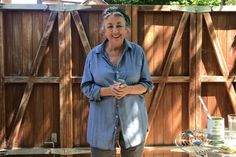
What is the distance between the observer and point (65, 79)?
144 inches

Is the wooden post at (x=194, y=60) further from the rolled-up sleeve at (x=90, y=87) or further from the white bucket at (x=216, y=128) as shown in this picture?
the rolled-up sleeve at (x=90, y=87)

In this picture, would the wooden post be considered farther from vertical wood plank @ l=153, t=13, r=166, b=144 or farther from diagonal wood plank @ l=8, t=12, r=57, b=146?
diagonal wood plank @ l=8, t=12, r=57, b=146

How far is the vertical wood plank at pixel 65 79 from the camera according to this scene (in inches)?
142

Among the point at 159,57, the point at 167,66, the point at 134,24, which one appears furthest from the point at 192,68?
the point at 134,24

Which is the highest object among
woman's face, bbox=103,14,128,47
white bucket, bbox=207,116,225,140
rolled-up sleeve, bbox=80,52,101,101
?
woman's face, bbox=103,14,128,47

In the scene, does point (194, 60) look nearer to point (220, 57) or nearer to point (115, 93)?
point (220, 57)

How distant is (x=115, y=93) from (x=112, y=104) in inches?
3.8

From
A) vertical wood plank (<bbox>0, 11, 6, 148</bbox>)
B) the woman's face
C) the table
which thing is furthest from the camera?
vertical wood plank (<bbox>0, 11, 6, 148</bbox>)

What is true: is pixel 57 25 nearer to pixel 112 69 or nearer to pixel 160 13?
pixel 160 13

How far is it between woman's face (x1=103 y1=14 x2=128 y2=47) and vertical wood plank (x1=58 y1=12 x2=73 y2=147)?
5.27ft

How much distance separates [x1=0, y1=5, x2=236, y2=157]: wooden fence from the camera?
143 inches

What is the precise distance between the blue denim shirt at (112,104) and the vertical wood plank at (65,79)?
1.55 m

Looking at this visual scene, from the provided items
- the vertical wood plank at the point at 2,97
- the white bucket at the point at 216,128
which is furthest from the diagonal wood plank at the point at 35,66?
the white bucket at the point at 216,128

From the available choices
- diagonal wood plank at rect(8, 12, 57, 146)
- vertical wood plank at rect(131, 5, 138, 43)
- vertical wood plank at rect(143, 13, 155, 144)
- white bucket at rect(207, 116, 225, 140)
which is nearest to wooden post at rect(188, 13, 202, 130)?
vertical wood plank at rect(143, 13, 155, 144)
